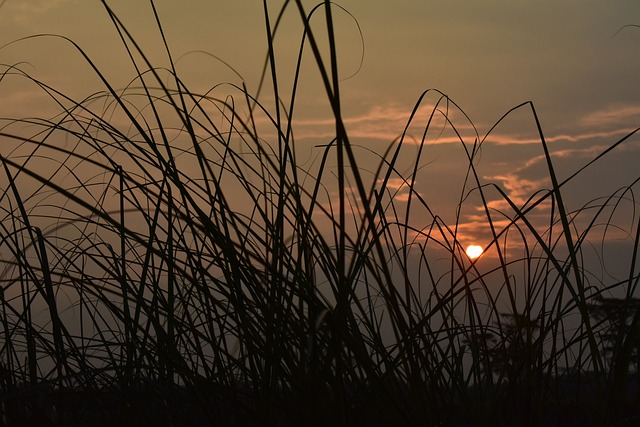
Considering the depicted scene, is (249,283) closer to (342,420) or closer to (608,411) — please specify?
(342,420)

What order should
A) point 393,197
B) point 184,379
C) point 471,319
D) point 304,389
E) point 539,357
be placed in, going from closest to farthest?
point 304,389
point 184,379
point 539,357
point 471,319
point 393,197

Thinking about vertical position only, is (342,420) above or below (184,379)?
below

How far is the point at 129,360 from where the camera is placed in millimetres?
1491

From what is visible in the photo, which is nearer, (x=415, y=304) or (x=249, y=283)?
(x=249, y=283)

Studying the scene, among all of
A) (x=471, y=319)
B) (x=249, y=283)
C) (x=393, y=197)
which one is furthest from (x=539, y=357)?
(x=393, y=197)

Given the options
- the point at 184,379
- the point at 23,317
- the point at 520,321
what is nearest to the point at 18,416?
the point at 23,317

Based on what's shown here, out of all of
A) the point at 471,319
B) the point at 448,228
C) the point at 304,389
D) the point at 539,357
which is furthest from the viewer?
the point at 448,228

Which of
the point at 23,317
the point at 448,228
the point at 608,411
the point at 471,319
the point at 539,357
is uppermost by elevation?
the point at 448,228

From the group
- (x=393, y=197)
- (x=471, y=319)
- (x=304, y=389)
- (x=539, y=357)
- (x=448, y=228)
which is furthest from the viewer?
(x=393, y=197)

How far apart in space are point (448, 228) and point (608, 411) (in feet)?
2.42

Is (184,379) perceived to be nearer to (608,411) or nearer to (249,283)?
(249,283)

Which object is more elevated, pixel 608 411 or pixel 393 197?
pixel 393 197

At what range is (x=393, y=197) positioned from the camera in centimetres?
221

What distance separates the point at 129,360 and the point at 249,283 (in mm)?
326
